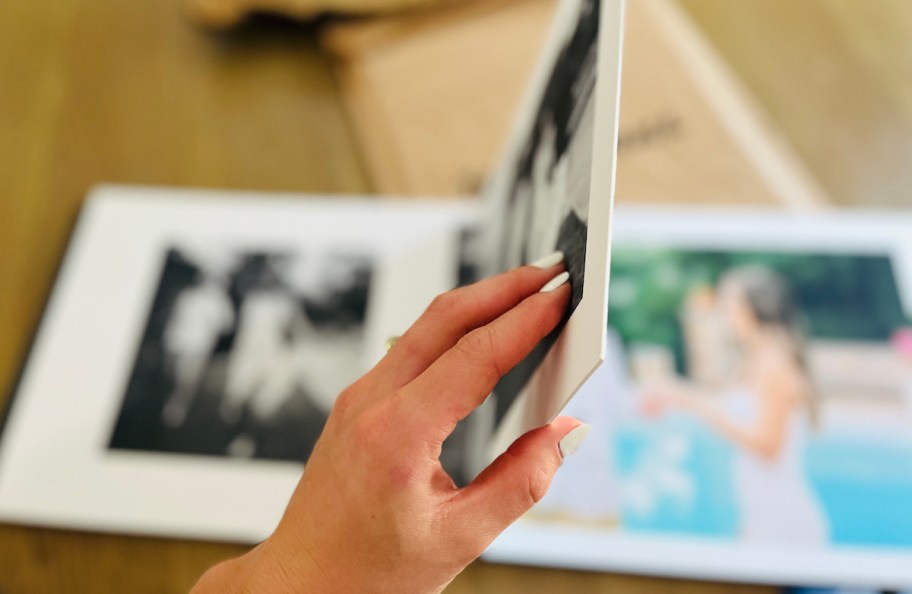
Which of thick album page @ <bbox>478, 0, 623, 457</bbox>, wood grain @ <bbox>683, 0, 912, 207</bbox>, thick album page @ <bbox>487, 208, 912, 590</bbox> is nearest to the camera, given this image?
thick album page @ <bbox>478, 0, 623, 457</bbox>

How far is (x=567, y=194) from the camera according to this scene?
0.33m

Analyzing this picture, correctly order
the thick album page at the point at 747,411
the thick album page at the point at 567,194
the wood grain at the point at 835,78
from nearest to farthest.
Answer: the thick album page at the point at 567,194 → the thick album page at the point at 747,411 → the wood grain at the point at 835,78

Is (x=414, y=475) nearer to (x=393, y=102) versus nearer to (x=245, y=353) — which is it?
(x=245, y=353)

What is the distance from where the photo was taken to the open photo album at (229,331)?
1.59 ft

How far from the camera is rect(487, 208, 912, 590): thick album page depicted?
46cm

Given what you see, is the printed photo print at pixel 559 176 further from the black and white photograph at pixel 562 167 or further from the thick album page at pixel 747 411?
the thick album page at pixel 747 411

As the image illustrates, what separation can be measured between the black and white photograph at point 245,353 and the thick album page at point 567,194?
15 centimetres

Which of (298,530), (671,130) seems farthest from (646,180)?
(298,530)

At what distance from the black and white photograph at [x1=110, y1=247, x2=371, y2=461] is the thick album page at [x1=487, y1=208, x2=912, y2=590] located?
7.3 inches

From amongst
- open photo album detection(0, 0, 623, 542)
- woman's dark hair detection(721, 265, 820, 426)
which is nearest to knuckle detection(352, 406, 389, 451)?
open photo album detection(0, 0, 623, 542)

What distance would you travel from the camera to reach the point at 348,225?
Answer: 62 centimetres

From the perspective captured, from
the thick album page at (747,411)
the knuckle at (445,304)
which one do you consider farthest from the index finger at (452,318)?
the thick album page at (747,411)

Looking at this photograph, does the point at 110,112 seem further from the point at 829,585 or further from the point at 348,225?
the point at 829,585

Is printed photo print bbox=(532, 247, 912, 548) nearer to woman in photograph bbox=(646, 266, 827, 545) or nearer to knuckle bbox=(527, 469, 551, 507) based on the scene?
woman in photograph bbox=(646, 266, 827, 545)
